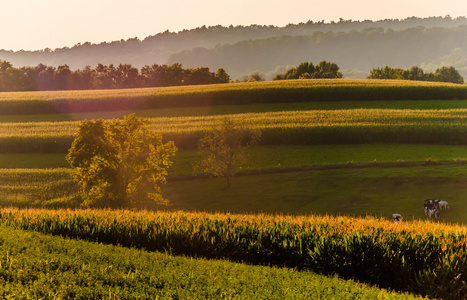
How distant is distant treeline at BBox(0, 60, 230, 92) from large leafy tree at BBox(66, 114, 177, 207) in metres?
89.1

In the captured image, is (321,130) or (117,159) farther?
(321,130)

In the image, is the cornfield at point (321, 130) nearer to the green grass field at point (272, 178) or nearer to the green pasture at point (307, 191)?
the green grass field at point (272, 178)

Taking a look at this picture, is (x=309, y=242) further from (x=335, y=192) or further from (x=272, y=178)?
(x=272, y=178)

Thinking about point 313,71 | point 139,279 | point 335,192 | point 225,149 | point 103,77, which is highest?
point 313,71

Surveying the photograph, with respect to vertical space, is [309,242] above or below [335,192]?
above

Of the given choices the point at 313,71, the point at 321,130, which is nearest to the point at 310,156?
the point at 321,130

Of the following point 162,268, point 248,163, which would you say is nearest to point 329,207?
point 248,163

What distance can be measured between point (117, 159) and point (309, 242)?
22453mm

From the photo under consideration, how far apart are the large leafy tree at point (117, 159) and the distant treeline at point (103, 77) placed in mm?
89113

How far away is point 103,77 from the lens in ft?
430

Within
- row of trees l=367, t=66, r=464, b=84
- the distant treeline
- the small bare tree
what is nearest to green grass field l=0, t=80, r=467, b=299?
the small bare tree

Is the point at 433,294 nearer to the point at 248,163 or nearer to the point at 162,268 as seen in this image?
the point at 162,268

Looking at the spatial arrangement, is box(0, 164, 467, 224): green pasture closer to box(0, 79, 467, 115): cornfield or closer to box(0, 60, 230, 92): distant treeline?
box(0, 79, 467, 115): cornfield

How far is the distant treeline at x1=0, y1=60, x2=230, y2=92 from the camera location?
122m
